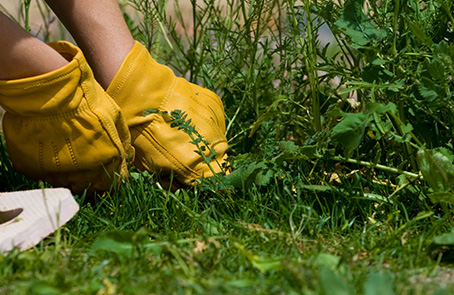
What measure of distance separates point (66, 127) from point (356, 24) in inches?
33.0

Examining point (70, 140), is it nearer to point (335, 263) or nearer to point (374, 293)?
point (335, 263)

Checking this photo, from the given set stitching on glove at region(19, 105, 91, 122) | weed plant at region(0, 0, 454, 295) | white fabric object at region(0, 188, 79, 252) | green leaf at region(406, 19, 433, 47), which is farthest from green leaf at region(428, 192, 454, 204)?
stitching on glove at region(19, 105, 91, 122)

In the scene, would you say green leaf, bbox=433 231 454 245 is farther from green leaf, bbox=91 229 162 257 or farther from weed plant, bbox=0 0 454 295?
green leaf, bbox=91 229 162 257

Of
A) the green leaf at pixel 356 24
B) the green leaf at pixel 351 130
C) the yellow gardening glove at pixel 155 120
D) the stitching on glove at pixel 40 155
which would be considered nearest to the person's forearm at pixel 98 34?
the yellow gardening glove at pixel 155 120

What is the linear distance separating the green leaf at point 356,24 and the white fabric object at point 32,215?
83 cm

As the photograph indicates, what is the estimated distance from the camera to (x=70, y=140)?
5.54 ft

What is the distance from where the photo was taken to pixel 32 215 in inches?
56.5

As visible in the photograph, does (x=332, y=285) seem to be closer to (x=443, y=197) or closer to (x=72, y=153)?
(x=443, y=197)

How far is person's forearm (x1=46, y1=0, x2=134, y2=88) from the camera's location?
186 cm

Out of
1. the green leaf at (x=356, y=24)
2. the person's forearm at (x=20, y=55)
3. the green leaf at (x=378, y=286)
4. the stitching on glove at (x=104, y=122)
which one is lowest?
the stitching on glove at (x=104, y=122)

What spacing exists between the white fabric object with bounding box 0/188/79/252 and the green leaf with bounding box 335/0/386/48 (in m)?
0.83

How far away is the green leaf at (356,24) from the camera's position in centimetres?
161

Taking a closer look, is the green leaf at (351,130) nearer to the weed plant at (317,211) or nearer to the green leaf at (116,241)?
the weed plant at (317,211)

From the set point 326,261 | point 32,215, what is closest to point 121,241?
point 32,215
